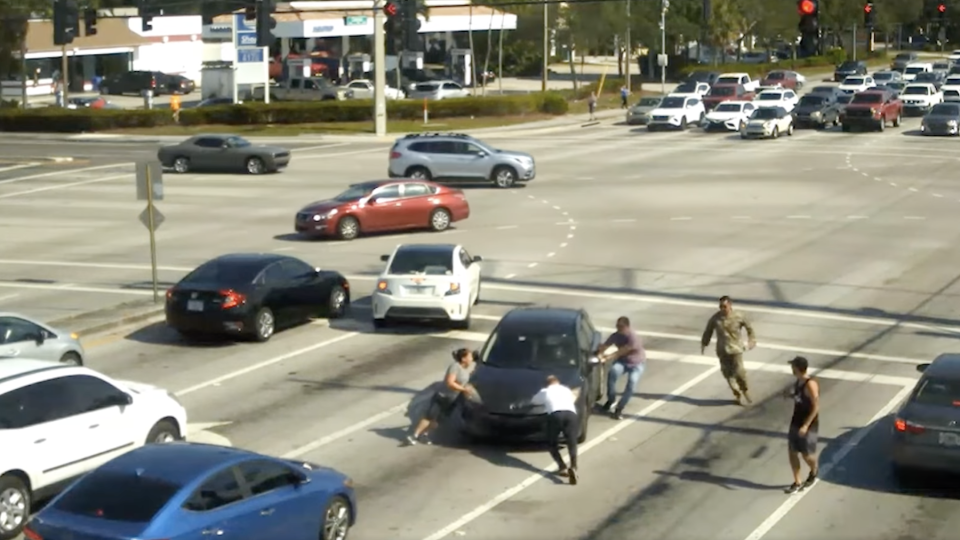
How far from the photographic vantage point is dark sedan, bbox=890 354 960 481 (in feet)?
50.5

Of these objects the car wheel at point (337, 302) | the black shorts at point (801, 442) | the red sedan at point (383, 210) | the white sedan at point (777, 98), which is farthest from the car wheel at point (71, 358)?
the white sedan at point (777, 98)

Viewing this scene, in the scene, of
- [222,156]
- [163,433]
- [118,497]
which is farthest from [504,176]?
[118,497]

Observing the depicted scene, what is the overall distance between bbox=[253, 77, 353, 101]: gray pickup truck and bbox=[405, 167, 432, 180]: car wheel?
3976 centimetres

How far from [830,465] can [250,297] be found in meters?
10.3

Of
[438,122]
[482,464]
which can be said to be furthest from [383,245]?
[438,122]

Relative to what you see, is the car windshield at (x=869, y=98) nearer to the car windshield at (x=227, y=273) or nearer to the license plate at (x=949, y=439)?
the car windshield at (x=227, y=273)

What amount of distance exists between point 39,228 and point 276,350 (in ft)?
56.0

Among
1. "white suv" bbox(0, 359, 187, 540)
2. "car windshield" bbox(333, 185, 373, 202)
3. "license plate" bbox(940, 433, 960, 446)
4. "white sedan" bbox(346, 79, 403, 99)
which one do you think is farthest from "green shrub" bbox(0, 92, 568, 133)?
A: "license plate" bbox(940, 433, 960, 446)

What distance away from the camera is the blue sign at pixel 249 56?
77.6 metres

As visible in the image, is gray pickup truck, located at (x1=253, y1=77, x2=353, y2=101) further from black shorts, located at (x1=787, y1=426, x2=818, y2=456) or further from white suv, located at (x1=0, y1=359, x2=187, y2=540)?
black shorts, located at (x1=787, y1=426, x2=818, y2=456)

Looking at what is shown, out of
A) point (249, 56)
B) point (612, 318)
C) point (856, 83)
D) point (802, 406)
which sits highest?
point (249, 56)

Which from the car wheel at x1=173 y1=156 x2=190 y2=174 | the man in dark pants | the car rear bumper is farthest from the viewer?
the car wheel at x1=173 y1=156 x2=190 y2=174

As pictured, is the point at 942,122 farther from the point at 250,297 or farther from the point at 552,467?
the point at 552,467

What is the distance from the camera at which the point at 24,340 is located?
67.6 feet
